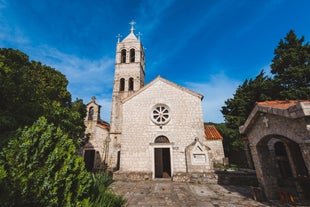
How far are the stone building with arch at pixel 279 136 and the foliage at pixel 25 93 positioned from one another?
8.33 meters

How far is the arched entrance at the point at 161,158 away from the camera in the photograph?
11391 millimetres

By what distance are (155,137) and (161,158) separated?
409 cm

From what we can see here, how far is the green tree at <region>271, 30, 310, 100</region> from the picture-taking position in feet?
37.9

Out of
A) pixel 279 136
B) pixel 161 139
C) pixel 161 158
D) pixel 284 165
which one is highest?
pixel 161 139

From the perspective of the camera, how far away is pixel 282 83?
12836mm

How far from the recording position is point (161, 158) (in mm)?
14344

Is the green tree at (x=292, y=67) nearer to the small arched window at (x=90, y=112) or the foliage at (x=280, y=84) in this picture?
the foliage at (x=280, y=84)

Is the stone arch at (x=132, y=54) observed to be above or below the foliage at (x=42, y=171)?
above

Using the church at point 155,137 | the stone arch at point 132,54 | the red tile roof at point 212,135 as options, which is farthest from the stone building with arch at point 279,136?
the stone arch at point 132,54

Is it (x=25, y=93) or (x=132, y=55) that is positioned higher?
(x=132, y=55)

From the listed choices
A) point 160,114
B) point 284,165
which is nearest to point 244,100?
point 284,165

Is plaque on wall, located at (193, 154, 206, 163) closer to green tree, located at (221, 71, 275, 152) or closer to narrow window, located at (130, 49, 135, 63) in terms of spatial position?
green tree, located at (221, 71, 275, 152)

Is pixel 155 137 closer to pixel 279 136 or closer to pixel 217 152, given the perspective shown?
pixel 279 136

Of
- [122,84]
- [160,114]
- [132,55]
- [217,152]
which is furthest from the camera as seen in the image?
[132,55]
